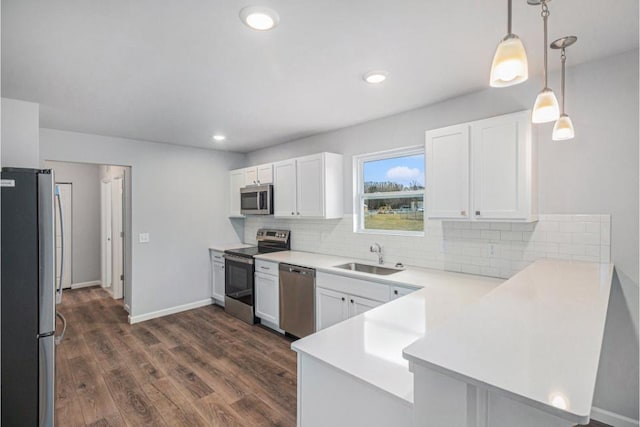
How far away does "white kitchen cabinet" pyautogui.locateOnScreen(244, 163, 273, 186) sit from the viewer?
444cm

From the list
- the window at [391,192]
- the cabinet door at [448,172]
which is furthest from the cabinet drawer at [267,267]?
the cabinet door at [448,172]

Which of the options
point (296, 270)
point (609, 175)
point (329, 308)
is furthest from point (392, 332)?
point (296, 270)

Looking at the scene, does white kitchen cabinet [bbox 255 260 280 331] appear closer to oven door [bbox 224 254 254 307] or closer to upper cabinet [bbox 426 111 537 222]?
oven door [bbox 224 254 254 307]

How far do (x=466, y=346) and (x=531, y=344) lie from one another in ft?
0.65

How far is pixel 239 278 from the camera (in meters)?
4.29

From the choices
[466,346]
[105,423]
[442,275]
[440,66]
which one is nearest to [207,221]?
[105,423]

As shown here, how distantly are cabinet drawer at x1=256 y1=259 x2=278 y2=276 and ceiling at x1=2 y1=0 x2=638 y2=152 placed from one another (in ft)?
5.74

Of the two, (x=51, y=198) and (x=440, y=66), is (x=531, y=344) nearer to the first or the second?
(x=440, y=66)

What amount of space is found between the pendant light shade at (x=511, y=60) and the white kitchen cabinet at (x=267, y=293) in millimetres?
3071

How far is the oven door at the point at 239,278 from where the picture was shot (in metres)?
4.10

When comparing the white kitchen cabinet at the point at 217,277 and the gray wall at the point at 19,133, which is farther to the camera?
the white kitchen cabinet at the point at 217,277

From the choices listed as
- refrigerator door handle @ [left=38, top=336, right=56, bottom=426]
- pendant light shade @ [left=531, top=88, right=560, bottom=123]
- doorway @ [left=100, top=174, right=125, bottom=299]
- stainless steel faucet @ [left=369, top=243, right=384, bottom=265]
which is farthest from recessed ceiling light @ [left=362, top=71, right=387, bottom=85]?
doorway @ [left=100, top=174, right=125, bottom=299]

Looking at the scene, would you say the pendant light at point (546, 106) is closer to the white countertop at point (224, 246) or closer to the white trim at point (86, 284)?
the white countertop at point (224, 246)

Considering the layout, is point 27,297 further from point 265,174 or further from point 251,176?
point 251,176
